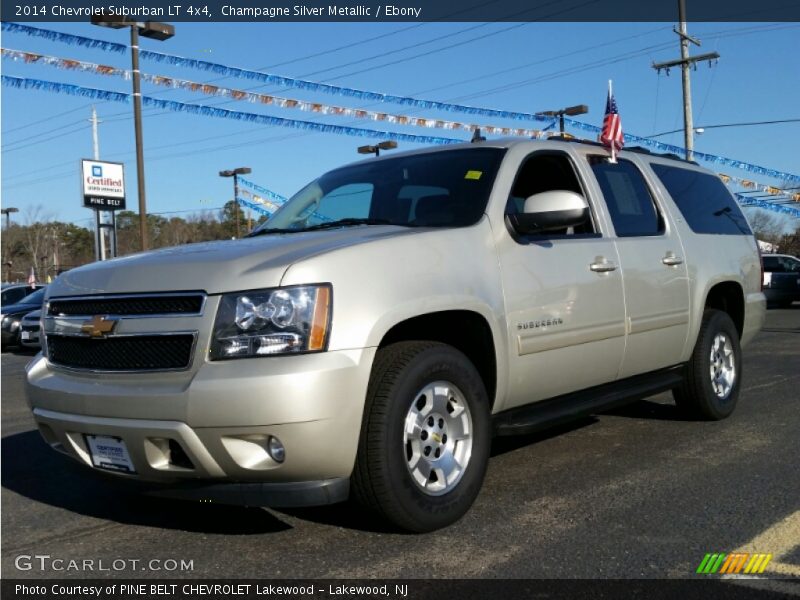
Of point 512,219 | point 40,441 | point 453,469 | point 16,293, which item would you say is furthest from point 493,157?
point 16,293

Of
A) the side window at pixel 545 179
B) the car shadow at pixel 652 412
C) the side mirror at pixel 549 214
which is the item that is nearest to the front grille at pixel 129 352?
the side mirror at pixel 549 214

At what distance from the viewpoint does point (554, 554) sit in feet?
10.6

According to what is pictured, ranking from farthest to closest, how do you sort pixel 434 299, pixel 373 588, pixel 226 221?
pixel 226 221 → pixel 434 299 → pixel 373 588

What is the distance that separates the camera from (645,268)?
490 centimetres

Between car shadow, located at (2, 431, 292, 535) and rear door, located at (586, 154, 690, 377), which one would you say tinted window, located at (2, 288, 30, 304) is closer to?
car shadow, located at (2, 431, 292, 535)

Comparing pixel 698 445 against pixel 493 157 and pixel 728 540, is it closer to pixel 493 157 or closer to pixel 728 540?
pixel 728 540

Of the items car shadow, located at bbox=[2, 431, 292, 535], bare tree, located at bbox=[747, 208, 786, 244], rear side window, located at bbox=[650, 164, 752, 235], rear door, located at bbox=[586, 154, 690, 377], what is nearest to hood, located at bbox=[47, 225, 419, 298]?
car shadow, located at bbox=[2, 431, 292, 535]

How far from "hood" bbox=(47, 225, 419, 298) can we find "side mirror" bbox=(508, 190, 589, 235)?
2.10 ft

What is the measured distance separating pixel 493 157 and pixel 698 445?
2.33 meters

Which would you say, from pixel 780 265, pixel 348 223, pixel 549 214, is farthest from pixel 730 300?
pixel 780 265

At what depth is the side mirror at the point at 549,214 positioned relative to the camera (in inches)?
156

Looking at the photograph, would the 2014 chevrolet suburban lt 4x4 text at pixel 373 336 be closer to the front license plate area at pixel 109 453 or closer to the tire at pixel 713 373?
the front license plate area at pixel 109 453

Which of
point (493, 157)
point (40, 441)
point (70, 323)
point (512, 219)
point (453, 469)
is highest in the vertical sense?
point (493, 157)

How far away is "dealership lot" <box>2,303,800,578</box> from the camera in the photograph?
126 inches
